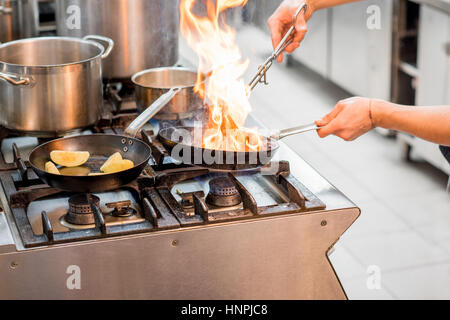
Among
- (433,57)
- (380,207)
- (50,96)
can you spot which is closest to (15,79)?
(50,96)

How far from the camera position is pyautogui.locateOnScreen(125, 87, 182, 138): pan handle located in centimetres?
148

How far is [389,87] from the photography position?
3.54 m

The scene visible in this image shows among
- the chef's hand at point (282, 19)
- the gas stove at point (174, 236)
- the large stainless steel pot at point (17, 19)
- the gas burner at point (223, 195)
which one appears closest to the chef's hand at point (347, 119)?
the gas stove at point (174, 236)

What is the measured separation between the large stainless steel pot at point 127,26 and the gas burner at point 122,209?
0.63 metres

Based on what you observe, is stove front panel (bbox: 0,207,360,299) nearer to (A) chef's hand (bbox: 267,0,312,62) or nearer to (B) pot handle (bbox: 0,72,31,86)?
(B) pot handle (bbox: 0,72,31,86)

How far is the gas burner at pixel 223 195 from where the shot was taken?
1.35 meters

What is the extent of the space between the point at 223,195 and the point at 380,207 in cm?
183

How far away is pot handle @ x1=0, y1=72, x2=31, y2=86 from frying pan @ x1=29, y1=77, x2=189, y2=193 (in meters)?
0.15

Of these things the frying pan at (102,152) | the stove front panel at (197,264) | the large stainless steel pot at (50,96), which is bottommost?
the stove front panel at (197,264)

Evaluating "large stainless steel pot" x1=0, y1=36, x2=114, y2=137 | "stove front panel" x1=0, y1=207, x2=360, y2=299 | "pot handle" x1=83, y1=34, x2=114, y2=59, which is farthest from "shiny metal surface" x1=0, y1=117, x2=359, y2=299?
"pot handle" x1=83, y1=34, x2=114, y2=59

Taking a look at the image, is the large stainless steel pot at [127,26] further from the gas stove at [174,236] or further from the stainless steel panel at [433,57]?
the stainless steel panel at [433,57]

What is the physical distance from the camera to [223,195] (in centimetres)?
135

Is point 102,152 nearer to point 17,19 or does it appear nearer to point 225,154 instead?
point 225,154
